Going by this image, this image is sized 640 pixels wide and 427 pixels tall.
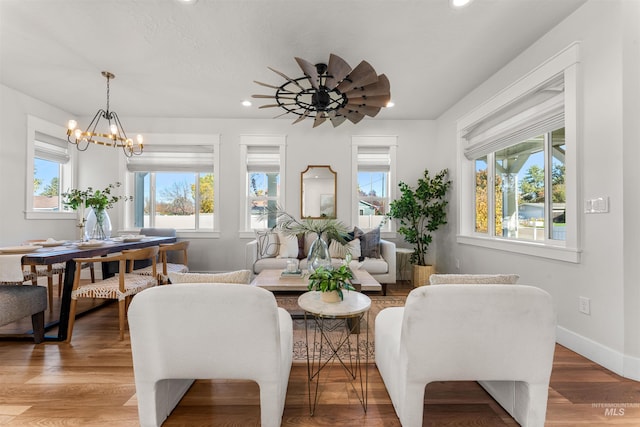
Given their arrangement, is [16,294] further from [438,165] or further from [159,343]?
[438,165]

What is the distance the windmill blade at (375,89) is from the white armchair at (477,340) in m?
1.79

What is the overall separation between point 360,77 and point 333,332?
2.22m

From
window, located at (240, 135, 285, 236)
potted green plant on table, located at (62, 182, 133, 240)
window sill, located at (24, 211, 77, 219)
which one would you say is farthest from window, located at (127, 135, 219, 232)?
potted green plant on table, located at (62, 182, 133, 240)

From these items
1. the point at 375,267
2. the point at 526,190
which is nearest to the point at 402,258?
the point at 375,267

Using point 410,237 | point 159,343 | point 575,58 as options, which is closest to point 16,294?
point 159,343

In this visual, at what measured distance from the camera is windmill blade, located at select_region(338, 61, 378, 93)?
7.07ft

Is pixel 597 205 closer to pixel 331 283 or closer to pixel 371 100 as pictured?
pixel 371 100

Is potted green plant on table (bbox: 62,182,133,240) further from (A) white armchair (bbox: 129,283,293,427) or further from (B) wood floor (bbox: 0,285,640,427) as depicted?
(A) white armchair (bbox: 129,283,293,427)

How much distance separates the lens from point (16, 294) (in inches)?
86.0

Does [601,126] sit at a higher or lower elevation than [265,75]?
lower

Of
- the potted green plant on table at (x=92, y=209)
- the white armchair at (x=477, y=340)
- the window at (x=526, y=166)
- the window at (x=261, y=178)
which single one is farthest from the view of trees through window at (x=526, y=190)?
the potted green plant on table at (x=92, y=209)

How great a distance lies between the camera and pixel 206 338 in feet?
4.13

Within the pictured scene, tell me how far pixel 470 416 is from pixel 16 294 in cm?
327

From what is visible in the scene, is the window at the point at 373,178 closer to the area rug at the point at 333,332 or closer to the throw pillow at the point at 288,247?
the throw pillow at the point at 288,247
